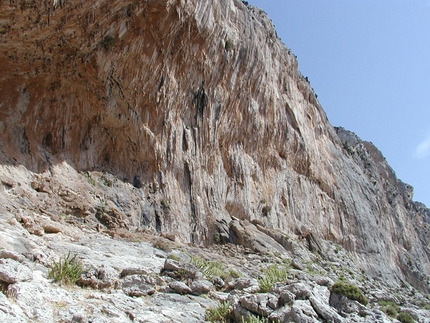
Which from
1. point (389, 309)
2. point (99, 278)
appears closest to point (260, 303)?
point (99, 278)

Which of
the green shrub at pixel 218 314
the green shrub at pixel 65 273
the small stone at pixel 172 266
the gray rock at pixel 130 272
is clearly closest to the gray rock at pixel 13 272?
the green shrub at pixel 65 273

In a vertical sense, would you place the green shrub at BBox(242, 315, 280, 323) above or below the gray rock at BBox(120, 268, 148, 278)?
below

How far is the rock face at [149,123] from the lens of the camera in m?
16.1

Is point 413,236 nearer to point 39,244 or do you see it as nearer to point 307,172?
point 307,172

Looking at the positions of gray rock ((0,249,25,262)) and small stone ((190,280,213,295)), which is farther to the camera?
small stone ((190,280,213,295))

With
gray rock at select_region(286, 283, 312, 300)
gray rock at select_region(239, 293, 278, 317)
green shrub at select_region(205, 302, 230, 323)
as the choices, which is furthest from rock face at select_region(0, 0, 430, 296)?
gray rock at select_region(286, 283, 312, 300)

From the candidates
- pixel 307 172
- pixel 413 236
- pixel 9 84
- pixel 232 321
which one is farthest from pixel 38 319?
pixel 413 236

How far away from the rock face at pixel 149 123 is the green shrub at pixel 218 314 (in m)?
5.51

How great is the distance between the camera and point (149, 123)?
20.0 metres

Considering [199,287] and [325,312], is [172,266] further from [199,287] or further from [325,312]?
[325,312]

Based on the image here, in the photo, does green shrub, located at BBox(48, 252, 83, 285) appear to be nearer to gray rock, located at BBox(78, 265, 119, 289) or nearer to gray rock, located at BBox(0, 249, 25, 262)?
gray rock, located at BBox(78, 265, 119, 289)

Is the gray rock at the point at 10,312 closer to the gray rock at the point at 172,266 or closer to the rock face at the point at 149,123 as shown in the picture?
the gray rock at the point at 172,266

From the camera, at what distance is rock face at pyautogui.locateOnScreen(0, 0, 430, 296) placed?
16.1 metres

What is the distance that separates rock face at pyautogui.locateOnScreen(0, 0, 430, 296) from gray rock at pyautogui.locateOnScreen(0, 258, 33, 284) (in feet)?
11.9
